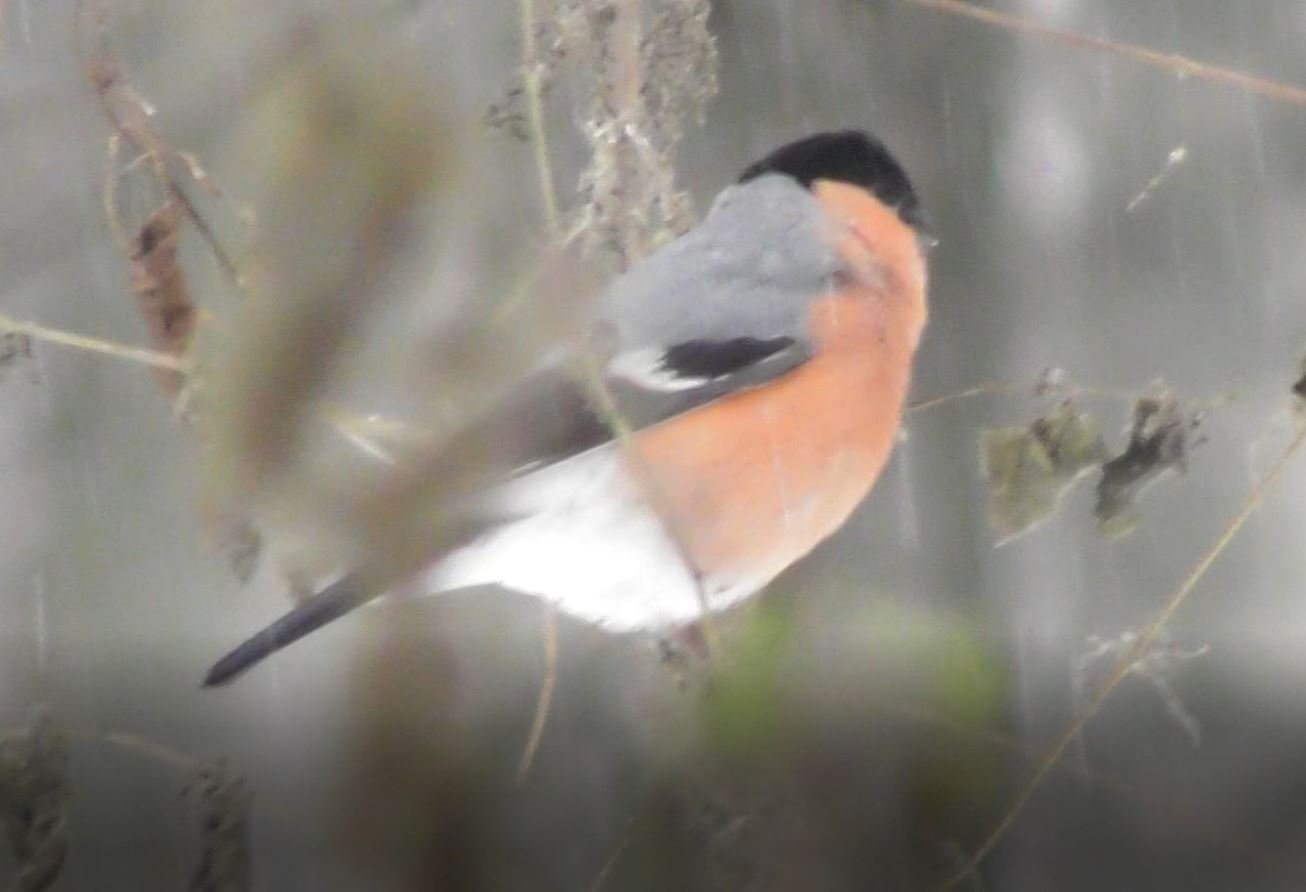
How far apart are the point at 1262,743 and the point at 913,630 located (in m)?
0.19

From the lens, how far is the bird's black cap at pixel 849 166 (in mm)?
657

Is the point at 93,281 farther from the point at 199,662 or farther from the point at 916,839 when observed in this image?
the point at 916,839

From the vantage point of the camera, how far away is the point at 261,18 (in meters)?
0.62

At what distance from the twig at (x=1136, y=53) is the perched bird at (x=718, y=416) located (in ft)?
0.31

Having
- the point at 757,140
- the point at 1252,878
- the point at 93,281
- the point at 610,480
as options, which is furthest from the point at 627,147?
the point at 1252,878

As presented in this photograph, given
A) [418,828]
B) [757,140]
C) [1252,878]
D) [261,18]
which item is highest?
[261,18]

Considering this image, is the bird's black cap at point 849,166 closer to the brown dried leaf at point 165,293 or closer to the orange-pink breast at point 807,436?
the orange-pink breast at point 807,436

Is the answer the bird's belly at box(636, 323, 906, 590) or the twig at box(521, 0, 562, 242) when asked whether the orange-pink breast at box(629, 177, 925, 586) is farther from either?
the twig at box(521, 0, 562, 242)

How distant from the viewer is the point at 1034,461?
663mm

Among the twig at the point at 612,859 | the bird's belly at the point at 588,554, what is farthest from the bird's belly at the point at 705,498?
the twig at the point at 612,859

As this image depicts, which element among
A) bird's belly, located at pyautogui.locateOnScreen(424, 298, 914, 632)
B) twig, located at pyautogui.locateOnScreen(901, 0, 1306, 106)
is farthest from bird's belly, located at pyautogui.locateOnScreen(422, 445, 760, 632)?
twig, located at pyautogui.locateOnScreen(901, 0, 1306, 106)

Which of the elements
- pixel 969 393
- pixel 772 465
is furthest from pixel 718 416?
pixel 969 393

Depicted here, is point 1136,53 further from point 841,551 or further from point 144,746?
point 144,746

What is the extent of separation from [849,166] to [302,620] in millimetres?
363
